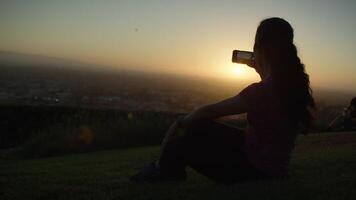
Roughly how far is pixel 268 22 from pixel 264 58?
1.17ft

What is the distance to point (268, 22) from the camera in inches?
171

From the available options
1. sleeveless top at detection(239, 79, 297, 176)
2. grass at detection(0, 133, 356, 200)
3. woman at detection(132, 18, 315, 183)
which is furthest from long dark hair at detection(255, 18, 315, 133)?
grass at detection(0, 133, 356, 200)

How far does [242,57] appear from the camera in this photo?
Result: 5496 mm

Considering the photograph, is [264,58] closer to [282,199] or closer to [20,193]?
[282,199]

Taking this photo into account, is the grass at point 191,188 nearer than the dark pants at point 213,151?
Yes

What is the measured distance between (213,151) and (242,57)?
4.50ft

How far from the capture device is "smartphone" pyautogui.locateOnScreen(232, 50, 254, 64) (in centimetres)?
543

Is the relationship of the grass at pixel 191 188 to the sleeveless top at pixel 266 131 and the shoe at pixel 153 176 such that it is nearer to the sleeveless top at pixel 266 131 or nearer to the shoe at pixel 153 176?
the shoe at pixel 153 176

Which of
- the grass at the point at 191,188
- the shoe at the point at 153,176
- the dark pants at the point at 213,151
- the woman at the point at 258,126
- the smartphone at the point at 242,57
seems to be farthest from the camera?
the smartphone at the point at 242,57

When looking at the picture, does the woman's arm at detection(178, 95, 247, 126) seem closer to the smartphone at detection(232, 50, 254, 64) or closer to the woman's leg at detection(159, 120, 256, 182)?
the woman's leg at detection(159, 120, 256, 182)

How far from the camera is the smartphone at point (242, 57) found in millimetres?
5430

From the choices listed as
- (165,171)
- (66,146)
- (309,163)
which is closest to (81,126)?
(66,146)

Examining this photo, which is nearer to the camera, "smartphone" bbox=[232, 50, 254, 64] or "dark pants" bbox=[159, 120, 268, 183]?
"dark pants" bbox=[159, 120, 268, 183]

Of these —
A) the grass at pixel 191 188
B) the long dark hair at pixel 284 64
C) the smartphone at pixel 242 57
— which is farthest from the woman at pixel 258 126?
the smartphone at pixel 242 57
